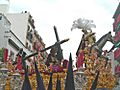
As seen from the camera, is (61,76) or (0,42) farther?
(0,42)

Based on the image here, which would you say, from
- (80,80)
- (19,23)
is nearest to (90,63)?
(80,80)

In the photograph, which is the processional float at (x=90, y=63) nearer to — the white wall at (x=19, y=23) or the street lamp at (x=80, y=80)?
the street lamp at (x=80, y=80)

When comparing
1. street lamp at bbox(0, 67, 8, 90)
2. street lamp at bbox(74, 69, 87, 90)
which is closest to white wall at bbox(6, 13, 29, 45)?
street lamp at bbox(0, 67, 8, 90)

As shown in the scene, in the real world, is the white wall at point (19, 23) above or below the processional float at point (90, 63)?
above

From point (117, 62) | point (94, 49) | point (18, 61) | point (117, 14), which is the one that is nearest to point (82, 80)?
point (94, 49)

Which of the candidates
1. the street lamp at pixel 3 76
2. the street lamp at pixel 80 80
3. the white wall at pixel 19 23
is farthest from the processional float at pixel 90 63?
the white wall at pixel 19 23

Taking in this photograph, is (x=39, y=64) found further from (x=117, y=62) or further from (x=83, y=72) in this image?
(x=117, y=62)

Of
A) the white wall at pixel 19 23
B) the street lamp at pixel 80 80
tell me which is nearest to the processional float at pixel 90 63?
the street lamp at pixel 80 80

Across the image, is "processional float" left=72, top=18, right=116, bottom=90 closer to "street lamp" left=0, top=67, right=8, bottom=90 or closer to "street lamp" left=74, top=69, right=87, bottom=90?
"street lamp" left=74, top=69, right=87, bottom=90

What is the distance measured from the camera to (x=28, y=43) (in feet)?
181

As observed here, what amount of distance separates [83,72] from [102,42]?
2.46m

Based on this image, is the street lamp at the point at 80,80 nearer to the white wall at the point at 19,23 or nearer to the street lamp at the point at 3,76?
the street lamp at the point at 3,76

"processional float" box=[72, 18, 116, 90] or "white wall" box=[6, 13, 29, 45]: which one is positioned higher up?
"white wall" box=[6, 13, 29, 45]

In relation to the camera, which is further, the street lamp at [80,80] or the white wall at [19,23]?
the white wall at [19,23]
